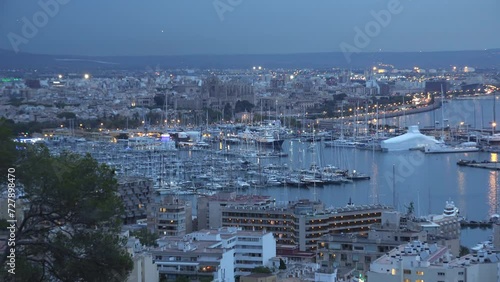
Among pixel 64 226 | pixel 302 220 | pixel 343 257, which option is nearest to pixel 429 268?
pixel 343 257

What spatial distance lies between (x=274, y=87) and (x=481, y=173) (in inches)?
772

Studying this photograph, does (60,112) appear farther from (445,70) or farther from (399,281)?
(445,70)

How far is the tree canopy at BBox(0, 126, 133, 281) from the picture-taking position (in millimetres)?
1957

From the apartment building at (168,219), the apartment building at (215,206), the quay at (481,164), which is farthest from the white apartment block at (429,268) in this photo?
the quay at (481,164)

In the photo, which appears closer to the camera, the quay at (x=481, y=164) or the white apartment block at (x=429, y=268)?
the white apartment block at (x=429, y=268)

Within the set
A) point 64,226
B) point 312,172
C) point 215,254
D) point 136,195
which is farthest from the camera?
point 312,172

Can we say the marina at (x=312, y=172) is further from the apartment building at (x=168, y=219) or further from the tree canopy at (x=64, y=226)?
the tree canopy at (x=64, y=226)

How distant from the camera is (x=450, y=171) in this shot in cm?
1340

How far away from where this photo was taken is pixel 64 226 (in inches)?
78.5

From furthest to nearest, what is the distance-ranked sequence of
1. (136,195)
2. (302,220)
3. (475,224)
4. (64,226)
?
(136,195), (475,224), (302,220), (64,226)

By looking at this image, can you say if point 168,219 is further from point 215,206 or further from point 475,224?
point 475,224

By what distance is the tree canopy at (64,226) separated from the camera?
1957mm

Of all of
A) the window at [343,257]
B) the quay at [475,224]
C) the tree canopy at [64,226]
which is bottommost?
the quay at [475,224]

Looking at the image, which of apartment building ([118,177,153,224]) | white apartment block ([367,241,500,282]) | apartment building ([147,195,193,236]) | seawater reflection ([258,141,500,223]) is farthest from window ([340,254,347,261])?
seawater reflection ([258,141,500,223])
